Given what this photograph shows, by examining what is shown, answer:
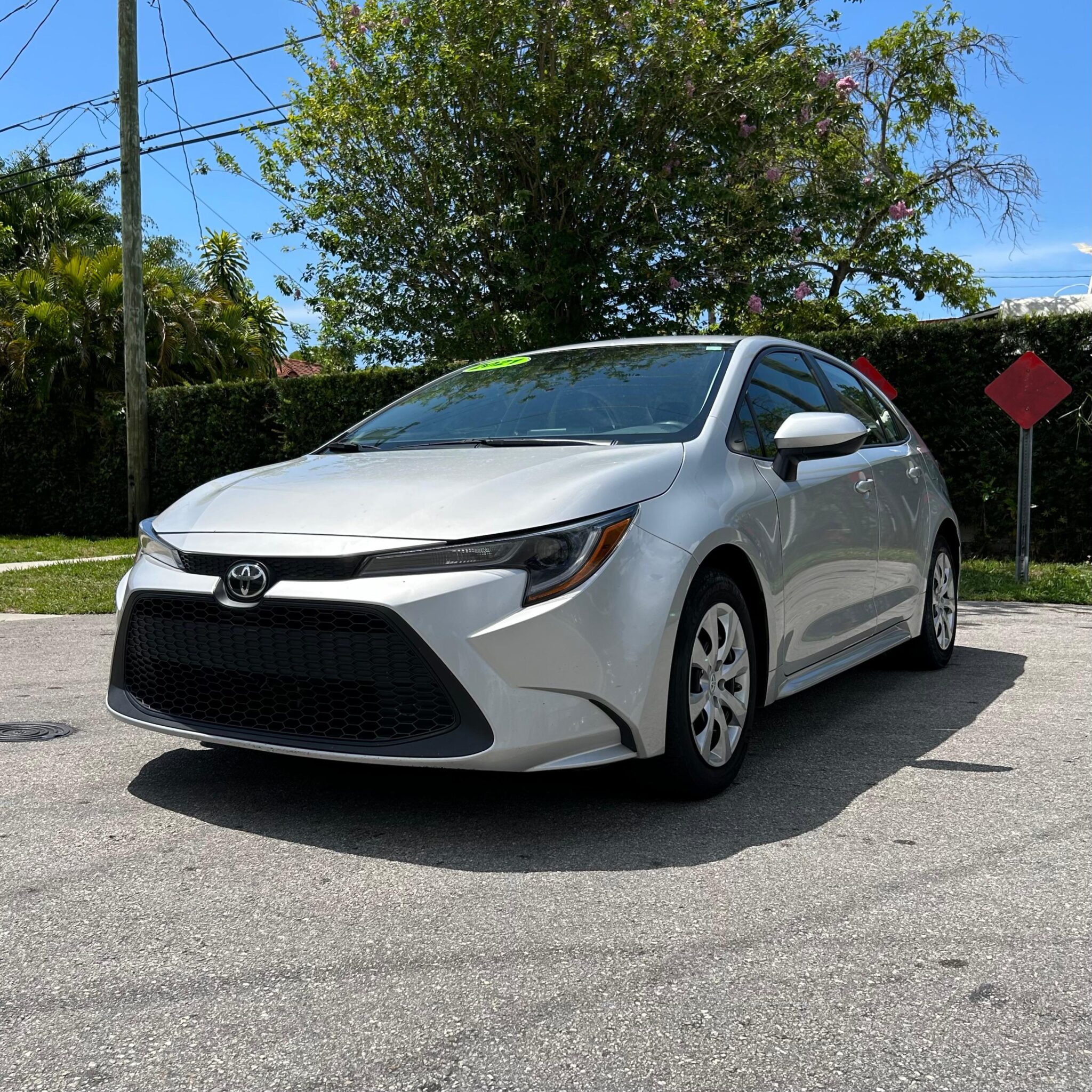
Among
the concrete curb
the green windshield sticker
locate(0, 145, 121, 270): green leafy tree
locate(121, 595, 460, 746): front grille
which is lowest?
the concrete curb

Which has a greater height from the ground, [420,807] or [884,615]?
[884,615]

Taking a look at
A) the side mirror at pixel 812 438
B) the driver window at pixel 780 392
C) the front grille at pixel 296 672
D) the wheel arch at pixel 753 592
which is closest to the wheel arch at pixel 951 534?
A: the driver window at pixel 780 392

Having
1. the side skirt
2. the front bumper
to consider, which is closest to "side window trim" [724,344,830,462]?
the side skirt

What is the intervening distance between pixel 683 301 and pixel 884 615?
7144mm

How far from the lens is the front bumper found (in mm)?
3396

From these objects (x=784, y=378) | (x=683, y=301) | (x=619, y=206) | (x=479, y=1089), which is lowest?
(x=479, y=1089)

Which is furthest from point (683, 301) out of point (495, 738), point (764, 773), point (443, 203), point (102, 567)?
point (495, 738)

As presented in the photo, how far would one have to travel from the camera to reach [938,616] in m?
6.55

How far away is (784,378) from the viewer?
17.0 feet

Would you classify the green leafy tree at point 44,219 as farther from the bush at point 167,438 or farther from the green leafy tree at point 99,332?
the bush at point 167,438

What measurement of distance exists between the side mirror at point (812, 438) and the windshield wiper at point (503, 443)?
70 cm

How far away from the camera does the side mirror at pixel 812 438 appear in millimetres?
4438

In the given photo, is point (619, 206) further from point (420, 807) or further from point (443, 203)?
point (420, 807)

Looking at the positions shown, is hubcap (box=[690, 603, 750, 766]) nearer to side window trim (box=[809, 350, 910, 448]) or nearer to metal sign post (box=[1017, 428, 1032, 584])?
side window trim (box=[809, 350, 910, 448])
